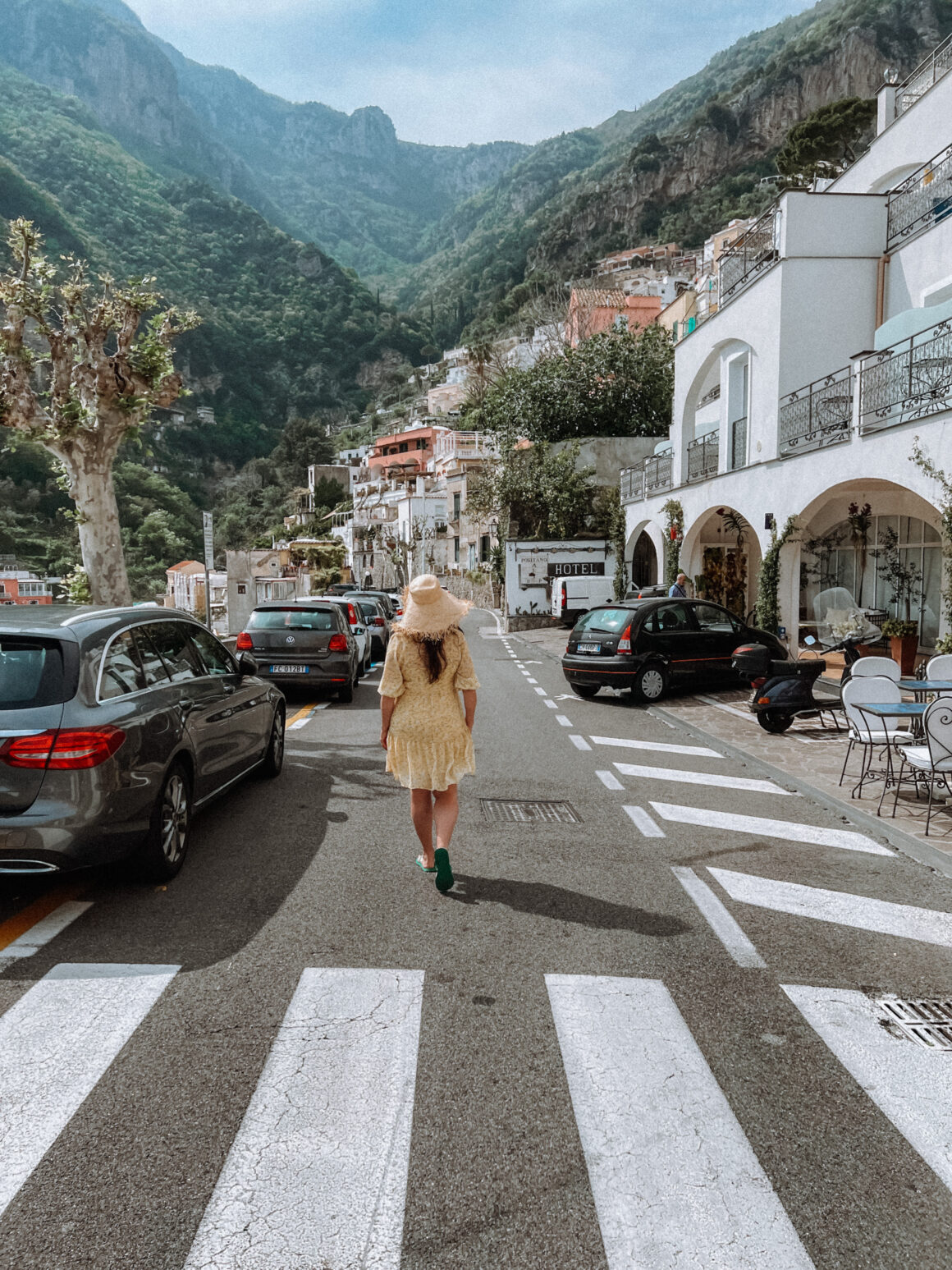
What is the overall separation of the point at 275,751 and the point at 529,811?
2459mm

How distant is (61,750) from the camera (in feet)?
15.0

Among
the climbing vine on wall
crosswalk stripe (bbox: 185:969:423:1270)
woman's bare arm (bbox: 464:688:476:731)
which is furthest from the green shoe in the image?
the climbing vine on wall

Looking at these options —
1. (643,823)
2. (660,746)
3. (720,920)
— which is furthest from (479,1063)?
(660,746)

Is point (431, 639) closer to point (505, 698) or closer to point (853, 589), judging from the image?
A: point (505, 698)

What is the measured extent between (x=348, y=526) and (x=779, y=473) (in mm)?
69979

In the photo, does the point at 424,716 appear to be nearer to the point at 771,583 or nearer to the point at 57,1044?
the point at 57,1044

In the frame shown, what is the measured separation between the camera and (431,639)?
205 inches

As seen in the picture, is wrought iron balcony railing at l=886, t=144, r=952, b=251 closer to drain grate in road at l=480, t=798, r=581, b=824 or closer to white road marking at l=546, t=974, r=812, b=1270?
drain grate in road at l=480, t=798, r=581, b=824

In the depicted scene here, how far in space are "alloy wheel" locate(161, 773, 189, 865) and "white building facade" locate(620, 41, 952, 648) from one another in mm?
10297

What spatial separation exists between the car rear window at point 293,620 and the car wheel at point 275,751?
534 cm

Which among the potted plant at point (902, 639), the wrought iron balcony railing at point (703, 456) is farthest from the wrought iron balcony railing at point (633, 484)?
the potted plant at point (902, 639)

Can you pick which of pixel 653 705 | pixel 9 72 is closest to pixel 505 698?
pixel 653 705

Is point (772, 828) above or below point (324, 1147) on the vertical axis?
below

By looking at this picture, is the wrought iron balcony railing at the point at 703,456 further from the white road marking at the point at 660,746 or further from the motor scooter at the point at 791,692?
the white road marking at the point at 660,746
